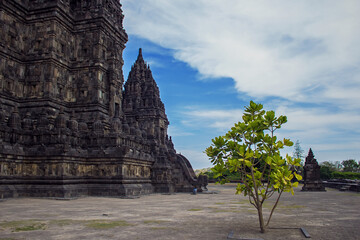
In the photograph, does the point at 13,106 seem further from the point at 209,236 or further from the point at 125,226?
the point at 209,236

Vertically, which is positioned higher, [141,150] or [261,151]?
[141,150]

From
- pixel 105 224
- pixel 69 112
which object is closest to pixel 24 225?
pixel 105 224

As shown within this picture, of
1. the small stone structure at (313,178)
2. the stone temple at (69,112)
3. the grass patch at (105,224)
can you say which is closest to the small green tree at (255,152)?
the grass patch at (105,224)

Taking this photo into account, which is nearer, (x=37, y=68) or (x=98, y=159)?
(x=98, y=159)

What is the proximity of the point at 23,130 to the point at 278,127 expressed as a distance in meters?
21.7

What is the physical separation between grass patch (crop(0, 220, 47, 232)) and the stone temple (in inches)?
477

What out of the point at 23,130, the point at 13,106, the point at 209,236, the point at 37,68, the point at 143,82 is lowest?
the point at 209,236

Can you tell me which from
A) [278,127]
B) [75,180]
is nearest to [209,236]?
[278,127]

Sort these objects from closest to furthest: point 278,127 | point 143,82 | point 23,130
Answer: point 278,127, point 23,130, point 143,82

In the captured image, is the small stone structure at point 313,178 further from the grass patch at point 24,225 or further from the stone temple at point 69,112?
the grass patch at point 24,225

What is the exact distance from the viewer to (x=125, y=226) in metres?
10.8

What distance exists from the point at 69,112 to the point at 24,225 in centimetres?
2148

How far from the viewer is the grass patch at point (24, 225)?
33.1 ft

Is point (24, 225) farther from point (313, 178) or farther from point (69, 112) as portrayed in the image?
point (313, 178)
